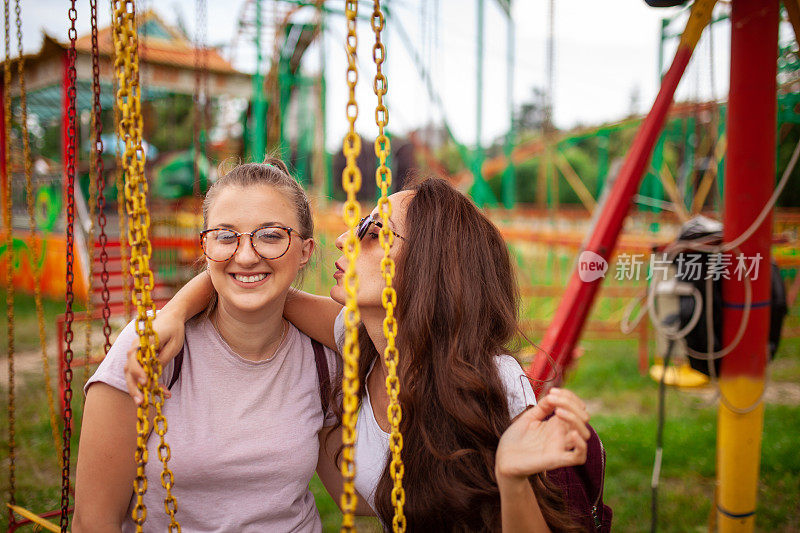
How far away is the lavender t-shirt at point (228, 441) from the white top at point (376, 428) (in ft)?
0.48

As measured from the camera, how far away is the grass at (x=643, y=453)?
3.50 metres

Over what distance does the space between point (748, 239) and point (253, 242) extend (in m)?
2.27

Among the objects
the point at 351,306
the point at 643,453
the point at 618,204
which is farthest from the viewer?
the point at 643,453

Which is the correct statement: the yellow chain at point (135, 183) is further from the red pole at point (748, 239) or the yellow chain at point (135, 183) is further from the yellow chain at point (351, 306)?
the red pole at point (748, 239)

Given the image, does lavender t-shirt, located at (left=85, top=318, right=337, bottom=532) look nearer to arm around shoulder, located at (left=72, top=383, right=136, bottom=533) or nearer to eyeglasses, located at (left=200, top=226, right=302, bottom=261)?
arm around shoulder, located at (left=72, top=383, right=136, bottom=533)

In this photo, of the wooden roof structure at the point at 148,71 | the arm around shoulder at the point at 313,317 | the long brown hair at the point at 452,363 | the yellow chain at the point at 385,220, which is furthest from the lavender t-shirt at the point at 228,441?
the wooden roof structure at the point at 148,71

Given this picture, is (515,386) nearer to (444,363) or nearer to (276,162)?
(444,363)

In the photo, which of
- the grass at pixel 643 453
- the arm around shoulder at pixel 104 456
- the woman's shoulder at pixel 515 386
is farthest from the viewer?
the grass at pixel 643 453

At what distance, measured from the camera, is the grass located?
11.5ft

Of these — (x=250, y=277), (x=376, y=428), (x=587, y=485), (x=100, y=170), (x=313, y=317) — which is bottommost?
(x=587, y=485)

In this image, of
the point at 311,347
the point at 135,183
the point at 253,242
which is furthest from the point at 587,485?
the point at 135,183

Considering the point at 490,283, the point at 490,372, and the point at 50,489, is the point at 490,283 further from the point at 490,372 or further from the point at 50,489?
the point at 50,489

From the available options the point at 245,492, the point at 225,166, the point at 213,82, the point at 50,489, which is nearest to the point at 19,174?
the point at 213,82

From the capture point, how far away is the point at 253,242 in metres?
1.50
